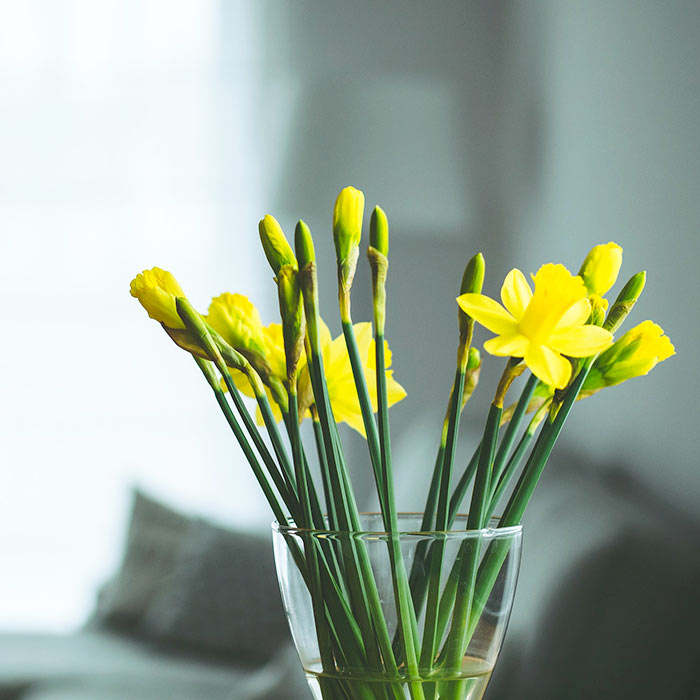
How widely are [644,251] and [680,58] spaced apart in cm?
26

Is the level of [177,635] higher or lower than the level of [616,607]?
lower

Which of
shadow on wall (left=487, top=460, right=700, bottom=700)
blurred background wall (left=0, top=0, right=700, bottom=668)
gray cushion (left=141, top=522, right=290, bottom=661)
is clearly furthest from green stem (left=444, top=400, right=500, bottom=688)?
gray cushion (left=141, top=522, right=290, bottom=661)

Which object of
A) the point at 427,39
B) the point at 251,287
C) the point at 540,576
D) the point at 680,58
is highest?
the point at 427,39

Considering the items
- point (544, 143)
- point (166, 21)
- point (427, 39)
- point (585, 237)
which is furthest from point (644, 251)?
point (166, 21)

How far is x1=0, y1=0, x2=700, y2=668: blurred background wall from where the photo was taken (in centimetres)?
179

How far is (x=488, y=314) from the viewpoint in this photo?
0.42 m

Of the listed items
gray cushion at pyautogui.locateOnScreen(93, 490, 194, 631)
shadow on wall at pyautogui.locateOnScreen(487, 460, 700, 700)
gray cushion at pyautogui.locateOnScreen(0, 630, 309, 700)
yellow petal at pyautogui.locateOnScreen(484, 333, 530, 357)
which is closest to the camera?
yellow petal at pyautogui.locateOnScreen(484, 333, 530, 357)

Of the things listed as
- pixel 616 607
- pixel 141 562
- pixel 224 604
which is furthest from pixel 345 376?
pixel 141 562

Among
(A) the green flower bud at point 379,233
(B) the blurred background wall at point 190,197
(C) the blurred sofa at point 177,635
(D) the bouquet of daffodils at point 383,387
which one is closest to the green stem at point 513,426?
(D) the bouquet of daffodils at point 383,387

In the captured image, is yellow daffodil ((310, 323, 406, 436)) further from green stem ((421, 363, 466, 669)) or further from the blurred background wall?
the blurred background wall

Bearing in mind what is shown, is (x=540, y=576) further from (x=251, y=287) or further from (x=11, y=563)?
(x=11, y=563)

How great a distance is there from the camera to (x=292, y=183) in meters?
1.96

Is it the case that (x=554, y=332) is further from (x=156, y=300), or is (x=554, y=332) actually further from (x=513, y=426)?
(x=156, y=300)

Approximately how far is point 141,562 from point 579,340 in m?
1.70
